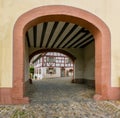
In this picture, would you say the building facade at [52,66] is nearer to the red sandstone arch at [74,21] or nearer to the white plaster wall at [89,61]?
the white plaster wall at [89,61]

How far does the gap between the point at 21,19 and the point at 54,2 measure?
122 centimetres

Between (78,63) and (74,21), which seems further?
(78,63)

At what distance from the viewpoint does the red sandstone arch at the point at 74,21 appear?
6434mm

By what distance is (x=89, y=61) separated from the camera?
14.6 meters

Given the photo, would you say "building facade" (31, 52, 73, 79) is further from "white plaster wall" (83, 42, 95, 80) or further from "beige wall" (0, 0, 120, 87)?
"beige wall" (0, 0, 120, 87)

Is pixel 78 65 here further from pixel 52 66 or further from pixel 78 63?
pixel 52 66

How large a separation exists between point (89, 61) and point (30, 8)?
28.5 feet

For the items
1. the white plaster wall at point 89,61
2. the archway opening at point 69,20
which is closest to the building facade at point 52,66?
Answer: the white plaster wall at point 89,61

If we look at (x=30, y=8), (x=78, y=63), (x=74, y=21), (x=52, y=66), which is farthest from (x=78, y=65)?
(x=52, y=66)

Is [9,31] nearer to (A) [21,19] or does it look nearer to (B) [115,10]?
(A) [21,19]

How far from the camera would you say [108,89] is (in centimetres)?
704

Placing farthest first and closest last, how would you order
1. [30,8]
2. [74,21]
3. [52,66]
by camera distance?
[52,66] → [74,21] → [30,8]

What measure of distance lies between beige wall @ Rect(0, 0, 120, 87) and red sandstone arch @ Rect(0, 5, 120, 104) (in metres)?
0.14

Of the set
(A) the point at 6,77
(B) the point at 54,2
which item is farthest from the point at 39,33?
(A) the point at 6,77
